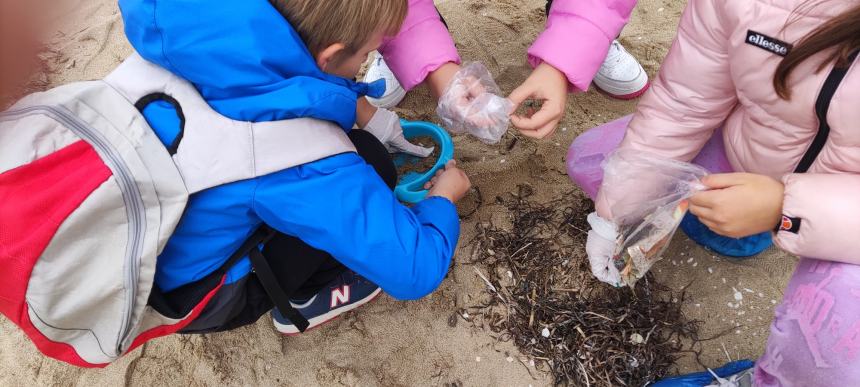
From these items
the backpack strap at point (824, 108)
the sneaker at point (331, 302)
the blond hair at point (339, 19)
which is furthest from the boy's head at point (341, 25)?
the backpack strap at point (824, 108)

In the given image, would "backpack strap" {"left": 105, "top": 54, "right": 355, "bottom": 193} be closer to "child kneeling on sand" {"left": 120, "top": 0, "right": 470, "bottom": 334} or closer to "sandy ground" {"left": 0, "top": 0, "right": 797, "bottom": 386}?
"child kneeling on sand" {"left": 120, "top": 0, "right": 470, "bottom": 334}

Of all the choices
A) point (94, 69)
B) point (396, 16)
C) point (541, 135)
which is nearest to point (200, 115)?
point (396, 16)

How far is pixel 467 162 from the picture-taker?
2.09 metres

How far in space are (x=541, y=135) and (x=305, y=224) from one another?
69 cm

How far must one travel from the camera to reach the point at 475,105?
62.5 inches

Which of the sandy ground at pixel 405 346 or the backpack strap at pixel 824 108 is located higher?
the backpack strap at pixel 824 108

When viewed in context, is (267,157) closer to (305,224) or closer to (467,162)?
(305,224)

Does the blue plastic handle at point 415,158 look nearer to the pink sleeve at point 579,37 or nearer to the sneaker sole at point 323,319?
the sneaker sole at point 323,319

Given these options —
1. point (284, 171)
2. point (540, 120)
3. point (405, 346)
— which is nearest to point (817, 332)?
point (540, 120)

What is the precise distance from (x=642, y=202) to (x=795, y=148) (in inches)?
14.7

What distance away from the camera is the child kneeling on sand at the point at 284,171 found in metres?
1.14

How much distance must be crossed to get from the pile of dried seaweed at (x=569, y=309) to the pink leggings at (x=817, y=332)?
31cm

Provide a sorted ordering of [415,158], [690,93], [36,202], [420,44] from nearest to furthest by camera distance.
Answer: [36,202] < [690,93] < [420,44] < [415,158]

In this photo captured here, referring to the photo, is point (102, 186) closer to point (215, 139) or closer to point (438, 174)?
point (215, 139)
